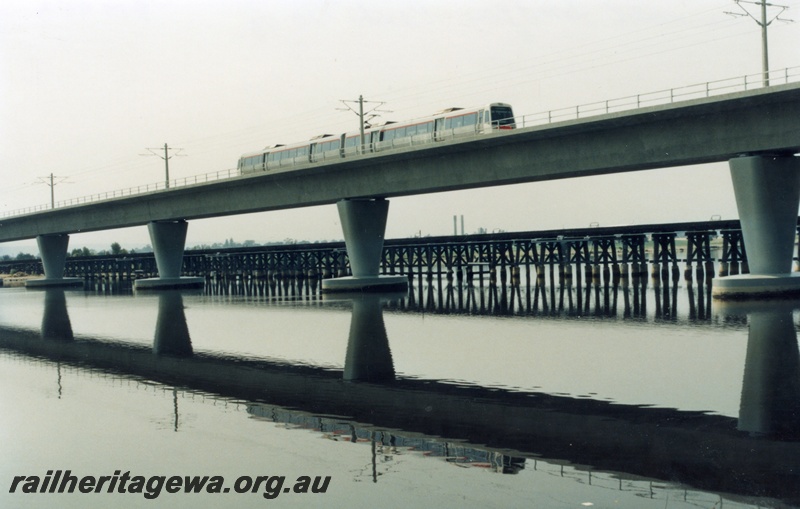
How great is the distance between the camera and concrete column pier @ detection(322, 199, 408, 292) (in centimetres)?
5519

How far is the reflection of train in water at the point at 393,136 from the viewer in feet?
168

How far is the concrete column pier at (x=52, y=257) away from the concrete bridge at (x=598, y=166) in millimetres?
39115

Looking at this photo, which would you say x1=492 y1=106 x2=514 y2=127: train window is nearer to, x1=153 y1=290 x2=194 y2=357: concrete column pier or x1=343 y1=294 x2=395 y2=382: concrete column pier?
x1=343 y1=294 x2=395 y2=382: concrete column pier

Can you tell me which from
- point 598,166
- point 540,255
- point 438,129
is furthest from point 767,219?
point 540,255

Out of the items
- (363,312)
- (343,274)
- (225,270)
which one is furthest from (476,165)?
(225,270)

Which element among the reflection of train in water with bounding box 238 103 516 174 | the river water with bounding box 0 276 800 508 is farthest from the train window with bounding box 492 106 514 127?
the river water with bounding box 0 276 800 508

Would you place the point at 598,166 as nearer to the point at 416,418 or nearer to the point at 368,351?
the point at 368,351

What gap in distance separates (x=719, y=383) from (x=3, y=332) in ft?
91.1

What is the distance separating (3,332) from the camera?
3297 centimetres

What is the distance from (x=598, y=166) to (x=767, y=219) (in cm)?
804

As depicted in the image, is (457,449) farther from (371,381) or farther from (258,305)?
(258,305)

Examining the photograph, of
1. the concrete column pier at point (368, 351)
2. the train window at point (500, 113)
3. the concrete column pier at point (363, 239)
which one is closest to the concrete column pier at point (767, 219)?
the concrete column pier at point (368, 351)

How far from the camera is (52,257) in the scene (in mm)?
97375

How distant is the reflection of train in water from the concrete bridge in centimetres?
262
